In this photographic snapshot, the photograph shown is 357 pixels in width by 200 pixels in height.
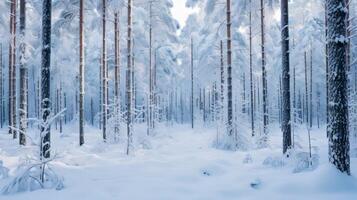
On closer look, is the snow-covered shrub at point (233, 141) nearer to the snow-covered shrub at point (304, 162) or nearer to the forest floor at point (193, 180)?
the forest floor at point (193, 180)

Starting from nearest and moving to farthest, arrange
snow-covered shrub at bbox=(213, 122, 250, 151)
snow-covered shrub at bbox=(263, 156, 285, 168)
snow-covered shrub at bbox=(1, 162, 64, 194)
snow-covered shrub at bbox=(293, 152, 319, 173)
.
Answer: snow-covered shrub at bbox=(1, 162, 64, 194) → snow-covered shrub at bbox=(293, 152, 319, 173) → snow-covered shrub at bbox=(263, 156, 285, 168) → snow-covered shrub at bbox=(213, 122, 250, 151)

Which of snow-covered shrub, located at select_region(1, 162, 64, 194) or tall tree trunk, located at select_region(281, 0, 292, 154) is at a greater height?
tall tree trunk, located at select_region(281, 0, 292, 154)

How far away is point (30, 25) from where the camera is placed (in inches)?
1089

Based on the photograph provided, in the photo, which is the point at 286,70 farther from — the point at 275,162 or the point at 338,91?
the point at 338,91

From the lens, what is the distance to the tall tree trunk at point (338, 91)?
6.44m

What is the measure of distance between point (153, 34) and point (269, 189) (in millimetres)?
22787

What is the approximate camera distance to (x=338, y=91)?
6.50 m

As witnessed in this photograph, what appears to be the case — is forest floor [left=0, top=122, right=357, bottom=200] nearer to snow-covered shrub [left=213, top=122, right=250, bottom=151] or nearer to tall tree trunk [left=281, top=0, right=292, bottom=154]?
tall tree trunk [left=281, top=0, right=292, bottom=154]

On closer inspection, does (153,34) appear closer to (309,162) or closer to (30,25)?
(30,25)

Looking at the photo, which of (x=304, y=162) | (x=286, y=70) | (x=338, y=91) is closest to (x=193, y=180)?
(x=304, y=162)

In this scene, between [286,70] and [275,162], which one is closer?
[275,162]

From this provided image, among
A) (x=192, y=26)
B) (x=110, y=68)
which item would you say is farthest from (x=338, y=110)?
(x=192, y=26)

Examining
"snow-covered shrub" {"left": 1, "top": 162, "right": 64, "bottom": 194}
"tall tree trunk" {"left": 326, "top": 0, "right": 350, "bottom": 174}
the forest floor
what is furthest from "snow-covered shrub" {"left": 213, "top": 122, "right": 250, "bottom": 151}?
"snow-covered shrub" {"left": 1, "top": 162, "right": 64, "bottom": 194}

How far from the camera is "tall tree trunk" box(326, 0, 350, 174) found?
6.44m
